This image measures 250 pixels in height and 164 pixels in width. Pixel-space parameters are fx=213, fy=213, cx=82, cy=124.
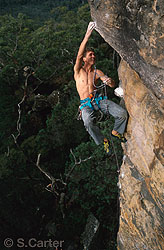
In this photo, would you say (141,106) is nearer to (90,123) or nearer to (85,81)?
(90,123)

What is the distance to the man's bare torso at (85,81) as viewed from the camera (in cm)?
383

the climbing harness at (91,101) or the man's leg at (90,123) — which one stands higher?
the climbing harness at (91,101)

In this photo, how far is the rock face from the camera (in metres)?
2.30

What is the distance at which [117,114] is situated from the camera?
3678 millimetres

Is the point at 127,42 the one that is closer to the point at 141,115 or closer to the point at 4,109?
the point at 141,115

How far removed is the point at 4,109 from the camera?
13.7 meters

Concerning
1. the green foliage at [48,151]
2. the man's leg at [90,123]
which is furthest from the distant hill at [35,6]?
the man's leg at [90,123]

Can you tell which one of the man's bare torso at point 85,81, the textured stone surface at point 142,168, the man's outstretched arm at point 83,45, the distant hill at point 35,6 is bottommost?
the textured stone surface at point 142,168

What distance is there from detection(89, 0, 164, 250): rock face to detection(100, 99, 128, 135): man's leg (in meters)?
0.10

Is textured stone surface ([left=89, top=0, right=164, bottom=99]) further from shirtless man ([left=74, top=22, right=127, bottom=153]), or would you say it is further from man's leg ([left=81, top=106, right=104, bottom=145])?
man's leg ([left=81, top=106, right=104, bottom=145])

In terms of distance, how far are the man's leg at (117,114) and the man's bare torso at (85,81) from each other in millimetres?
368

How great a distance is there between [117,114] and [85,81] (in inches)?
32.7

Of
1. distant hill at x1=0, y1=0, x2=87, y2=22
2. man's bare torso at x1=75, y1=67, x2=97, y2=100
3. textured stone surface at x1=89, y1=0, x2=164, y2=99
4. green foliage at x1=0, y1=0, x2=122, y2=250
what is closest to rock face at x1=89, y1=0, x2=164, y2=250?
textured stone surface at x1=89, y1=0, x2=164, y2=99

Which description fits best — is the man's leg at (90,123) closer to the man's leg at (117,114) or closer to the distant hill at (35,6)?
the man's leg at (117,114)
